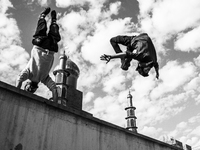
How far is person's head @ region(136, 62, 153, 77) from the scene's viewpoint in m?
8.28

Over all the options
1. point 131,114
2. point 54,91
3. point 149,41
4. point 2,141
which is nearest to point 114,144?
point 54,91

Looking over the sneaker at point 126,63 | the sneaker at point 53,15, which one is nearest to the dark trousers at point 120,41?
the sneaker at point 126,63

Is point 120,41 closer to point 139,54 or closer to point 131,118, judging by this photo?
point 139,54

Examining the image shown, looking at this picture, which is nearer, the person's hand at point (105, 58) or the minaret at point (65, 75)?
the person's hand at point (105, 58)

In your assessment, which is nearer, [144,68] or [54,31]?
[54,31]

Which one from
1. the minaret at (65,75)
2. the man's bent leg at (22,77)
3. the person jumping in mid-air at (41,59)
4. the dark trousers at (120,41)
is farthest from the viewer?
the minaret at (65,75)

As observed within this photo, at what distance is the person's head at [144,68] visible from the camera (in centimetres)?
828

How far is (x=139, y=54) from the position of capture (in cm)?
825

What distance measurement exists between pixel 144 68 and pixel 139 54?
1.88 ft

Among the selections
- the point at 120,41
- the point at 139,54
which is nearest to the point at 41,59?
the point at 120,41

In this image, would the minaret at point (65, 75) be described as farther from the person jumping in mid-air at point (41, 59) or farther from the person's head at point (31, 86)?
the person's head at point (31, 86)

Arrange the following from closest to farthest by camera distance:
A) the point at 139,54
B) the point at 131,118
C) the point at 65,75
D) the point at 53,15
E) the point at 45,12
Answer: the point at 45,12
the point at 53,15
the point at 139,54
the point at 65,75
the point at 131,118

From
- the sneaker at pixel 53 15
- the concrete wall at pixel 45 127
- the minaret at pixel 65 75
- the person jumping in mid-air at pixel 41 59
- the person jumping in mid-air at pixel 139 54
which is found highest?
the minaret at pixel 65 75

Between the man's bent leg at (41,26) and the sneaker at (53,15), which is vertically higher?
the sneaker at (53,15)
